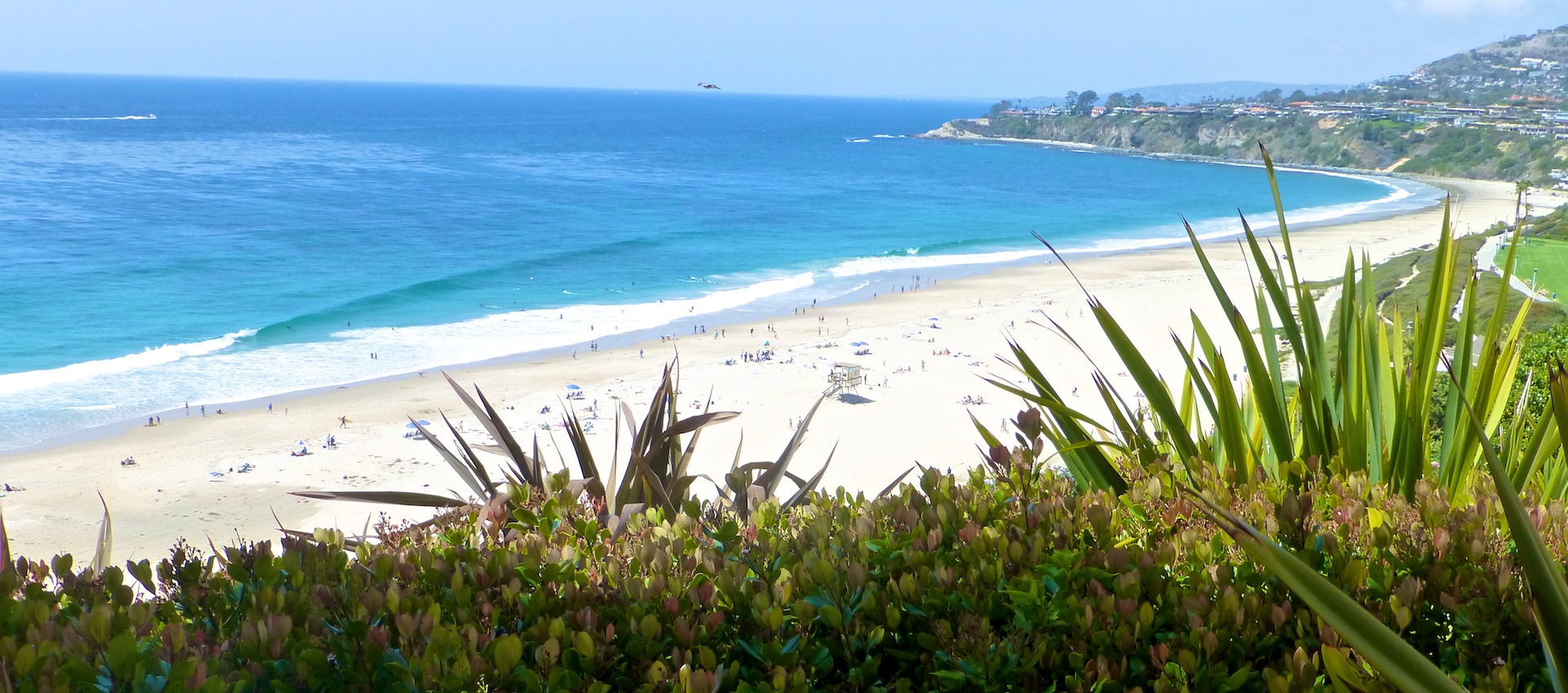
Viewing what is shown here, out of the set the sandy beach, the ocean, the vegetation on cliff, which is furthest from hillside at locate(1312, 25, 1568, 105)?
the vegetation on cliff

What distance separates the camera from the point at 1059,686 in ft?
5.06

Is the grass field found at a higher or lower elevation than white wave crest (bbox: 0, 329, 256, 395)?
higher

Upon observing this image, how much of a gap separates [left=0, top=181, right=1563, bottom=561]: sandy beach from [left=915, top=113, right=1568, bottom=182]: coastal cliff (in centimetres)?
5300

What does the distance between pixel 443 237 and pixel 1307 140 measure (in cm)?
7533

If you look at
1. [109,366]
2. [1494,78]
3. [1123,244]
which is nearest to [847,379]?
[109,366]

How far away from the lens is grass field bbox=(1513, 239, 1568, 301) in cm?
2345

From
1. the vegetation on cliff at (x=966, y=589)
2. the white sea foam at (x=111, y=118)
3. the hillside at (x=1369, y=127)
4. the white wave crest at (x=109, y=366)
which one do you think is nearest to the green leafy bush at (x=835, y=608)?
the vegetation on cliff at (x=966, y=589)

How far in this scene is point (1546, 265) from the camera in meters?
26.7

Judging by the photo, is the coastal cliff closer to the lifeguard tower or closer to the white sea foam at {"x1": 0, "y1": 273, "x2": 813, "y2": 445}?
the lifeguard tower

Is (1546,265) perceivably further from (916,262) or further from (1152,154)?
(1152,154)

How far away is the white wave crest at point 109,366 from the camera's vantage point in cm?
1995

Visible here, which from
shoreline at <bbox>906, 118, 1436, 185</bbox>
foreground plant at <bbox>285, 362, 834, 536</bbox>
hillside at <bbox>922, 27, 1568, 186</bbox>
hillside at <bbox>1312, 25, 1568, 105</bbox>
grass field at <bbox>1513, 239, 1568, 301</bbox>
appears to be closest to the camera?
foreground plant at <bbox>285, 362, 834, 536</bbox>

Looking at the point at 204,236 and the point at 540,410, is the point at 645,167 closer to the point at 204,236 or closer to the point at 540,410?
the point at 204,236

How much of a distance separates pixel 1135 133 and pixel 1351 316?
108 meters
